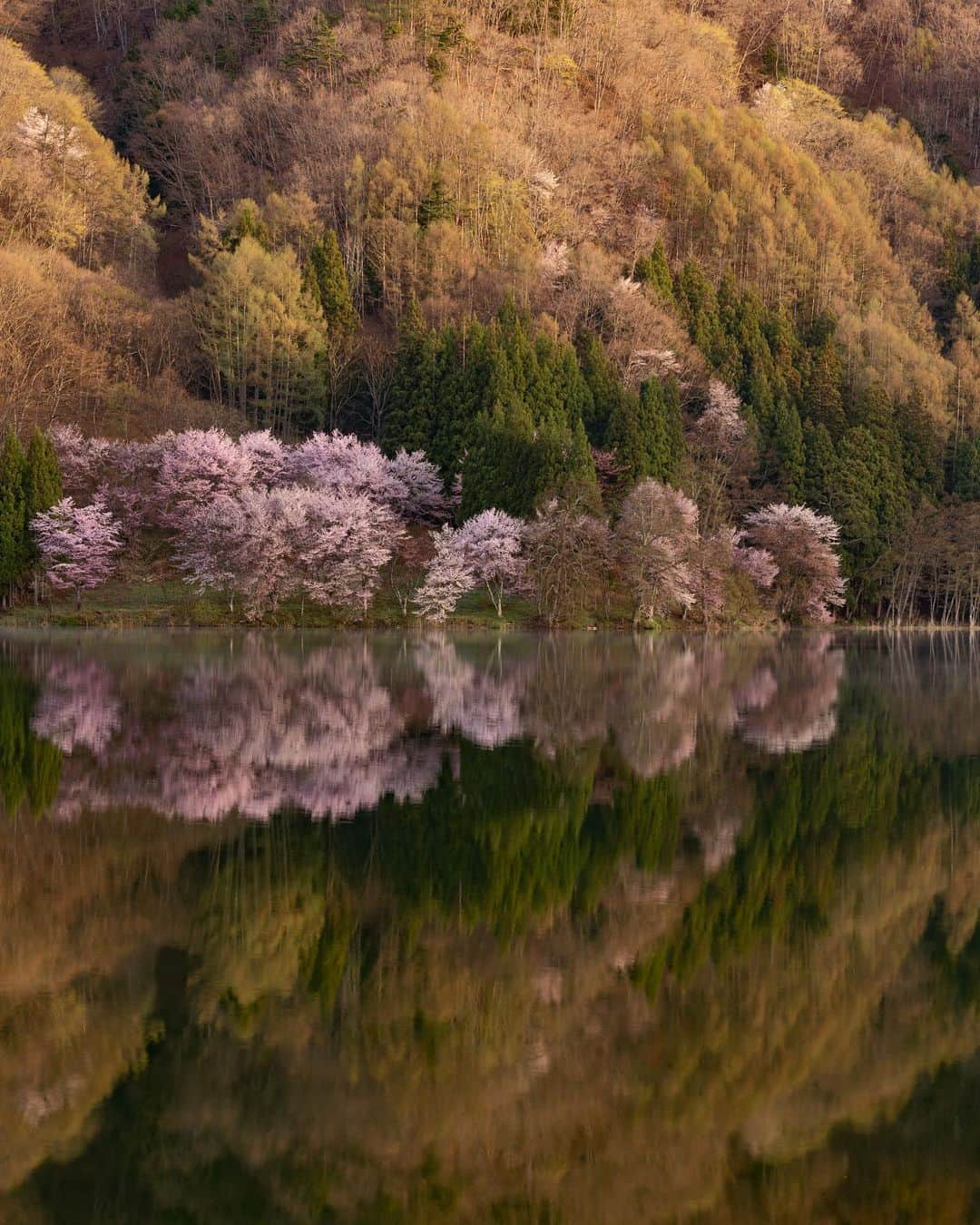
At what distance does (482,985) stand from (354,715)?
14.2 m

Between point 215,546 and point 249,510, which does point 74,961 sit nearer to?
point 215,546

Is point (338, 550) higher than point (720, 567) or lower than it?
higher

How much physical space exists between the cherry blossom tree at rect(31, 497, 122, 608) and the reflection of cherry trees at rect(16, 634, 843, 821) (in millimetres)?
15102

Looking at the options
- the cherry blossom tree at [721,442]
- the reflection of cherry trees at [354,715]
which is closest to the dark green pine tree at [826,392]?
the cherry blossom tree at [721,442]

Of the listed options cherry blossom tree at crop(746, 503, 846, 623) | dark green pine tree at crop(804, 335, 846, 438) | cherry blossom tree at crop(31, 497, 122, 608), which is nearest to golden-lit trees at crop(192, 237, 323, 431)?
cherry blossom tree at crop(31, 497, 122, 608)

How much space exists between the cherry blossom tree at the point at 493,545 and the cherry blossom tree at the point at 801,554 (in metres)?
15.6

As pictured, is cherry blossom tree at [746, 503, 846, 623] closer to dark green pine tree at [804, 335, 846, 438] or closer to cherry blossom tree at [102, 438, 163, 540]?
dark green pine tree at [804, 335, 846, 438]

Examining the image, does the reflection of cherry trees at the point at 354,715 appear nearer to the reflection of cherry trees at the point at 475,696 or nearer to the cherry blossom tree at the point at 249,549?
the reflection of cherry trees at the point at 475,696

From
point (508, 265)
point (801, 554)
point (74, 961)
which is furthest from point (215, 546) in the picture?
point (74, 961)

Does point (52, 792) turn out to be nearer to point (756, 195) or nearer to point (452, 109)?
point (452, 109)

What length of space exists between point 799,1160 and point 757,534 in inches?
2454

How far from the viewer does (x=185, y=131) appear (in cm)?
8819

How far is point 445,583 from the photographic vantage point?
5694 centimetres

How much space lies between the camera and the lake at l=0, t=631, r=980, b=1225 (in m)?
6.03
